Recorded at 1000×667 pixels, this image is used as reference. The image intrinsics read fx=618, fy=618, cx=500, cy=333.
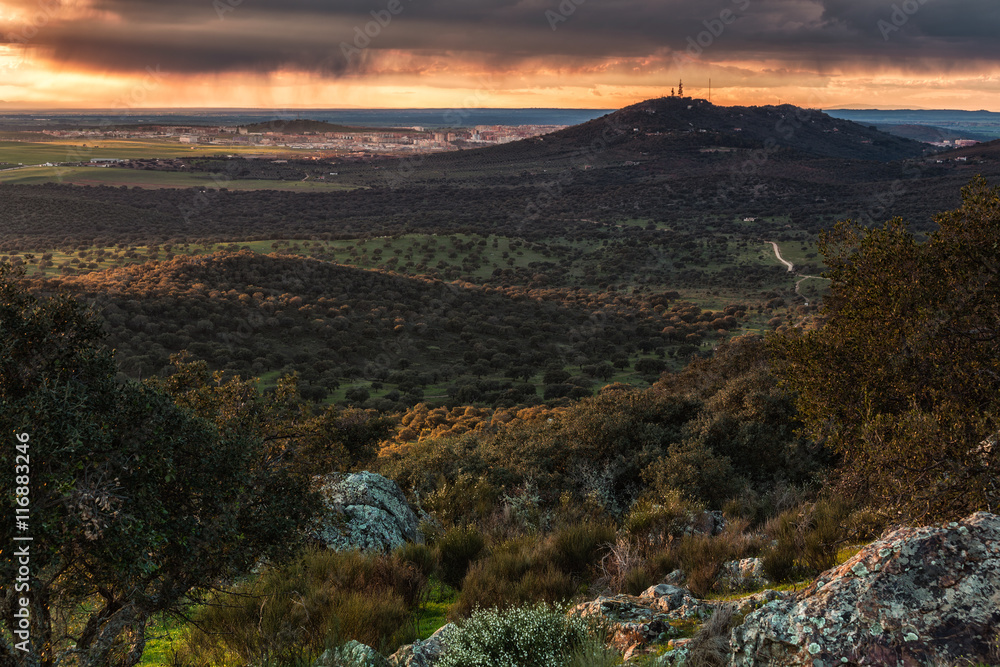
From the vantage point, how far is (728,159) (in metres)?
156

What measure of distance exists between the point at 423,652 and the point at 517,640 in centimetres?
88

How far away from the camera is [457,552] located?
25.0 feet

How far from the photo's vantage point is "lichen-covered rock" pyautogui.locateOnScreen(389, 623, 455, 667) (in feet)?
15.8

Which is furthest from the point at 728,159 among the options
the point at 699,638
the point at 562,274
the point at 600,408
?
the point at 699,638

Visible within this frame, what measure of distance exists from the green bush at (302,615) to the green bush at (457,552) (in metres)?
0.72

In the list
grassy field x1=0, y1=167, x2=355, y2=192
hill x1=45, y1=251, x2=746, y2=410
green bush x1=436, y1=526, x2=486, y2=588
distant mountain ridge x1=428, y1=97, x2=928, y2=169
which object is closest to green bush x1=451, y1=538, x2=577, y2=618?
green bush x1=436, y1=526, x2=486, y2=588

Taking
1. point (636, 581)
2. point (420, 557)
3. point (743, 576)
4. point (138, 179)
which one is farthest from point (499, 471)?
point (138, 179)

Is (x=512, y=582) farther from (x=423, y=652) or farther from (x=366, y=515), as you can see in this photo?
(x=366, y=515)

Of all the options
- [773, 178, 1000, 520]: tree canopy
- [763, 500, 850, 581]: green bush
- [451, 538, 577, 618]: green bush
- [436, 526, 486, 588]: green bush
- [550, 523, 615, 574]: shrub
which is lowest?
[436, 526, 486, 588]: green bush

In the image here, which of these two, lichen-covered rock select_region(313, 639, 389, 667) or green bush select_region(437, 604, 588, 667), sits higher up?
green bush select_region(437, 604, 588, 667)

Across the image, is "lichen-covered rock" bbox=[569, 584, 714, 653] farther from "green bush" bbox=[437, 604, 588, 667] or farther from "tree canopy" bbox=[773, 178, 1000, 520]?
"tree canopy" bbox=[773, 178, 1000, 520]

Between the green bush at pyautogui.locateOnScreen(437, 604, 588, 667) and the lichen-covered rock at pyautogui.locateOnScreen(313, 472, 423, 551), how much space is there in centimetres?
308

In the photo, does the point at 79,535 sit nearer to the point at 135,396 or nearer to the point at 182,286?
the point at 135,396

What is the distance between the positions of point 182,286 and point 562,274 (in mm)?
38973
